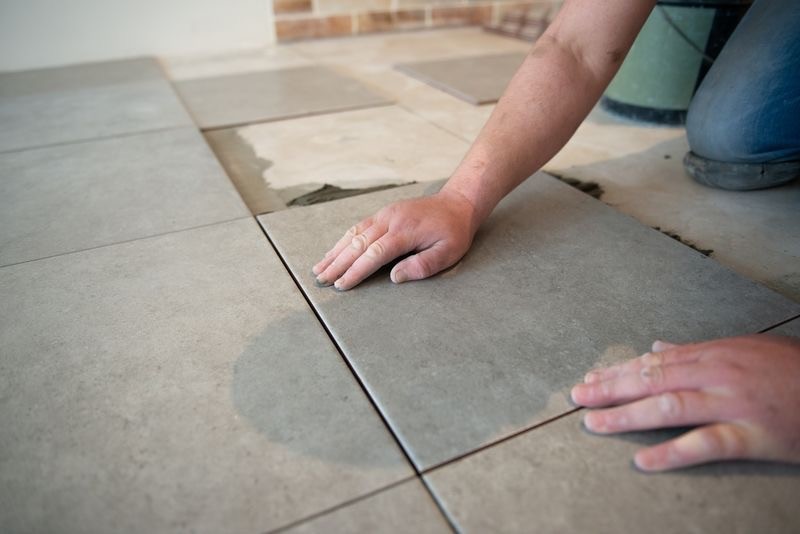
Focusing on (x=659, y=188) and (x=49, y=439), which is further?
(x=659, y=188)

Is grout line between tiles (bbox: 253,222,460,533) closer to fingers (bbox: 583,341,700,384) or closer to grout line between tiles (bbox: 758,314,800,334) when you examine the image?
fingers (bbox: 583,341,700,384)

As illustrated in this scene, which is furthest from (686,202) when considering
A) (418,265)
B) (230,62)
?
(230,62)

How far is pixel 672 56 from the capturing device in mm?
2037

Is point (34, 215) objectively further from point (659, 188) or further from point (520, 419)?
point (659, 188)

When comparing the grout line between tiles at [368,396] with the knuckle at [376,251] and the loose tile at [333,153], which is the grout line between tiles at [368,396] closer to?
the knuckle at [376,251]

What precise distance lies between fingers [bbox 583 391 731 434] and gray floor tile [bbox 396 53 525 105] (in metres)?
1.86

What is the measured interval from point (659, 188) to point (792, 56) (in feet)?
1.51

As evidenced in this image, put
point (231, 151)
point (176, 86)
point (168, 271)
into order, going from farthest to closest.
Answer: point (176, 86) < point (231, 151) < point (168, 271)

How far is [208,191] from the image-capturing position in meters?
1.55

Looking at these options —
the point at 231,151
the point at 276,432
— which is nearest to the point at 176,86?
the point at 231,151

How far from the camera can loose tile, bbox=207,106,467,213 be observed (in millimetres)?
1684

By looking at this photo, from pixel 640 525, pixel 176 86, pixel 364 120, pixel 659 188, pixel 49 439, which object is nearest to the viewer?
pixel 640 525

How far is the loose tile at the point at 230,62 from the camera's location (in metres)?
2.92

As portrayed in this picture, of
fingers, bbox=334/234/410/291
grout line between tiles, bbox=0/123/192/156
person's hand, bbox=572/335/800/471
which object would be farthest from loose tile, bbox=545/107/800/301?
grout line between tiles, bbox=0/123/192/156
